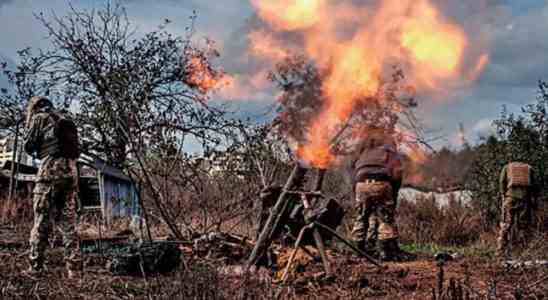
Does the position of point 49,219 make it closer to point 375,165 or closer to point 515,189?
point 375,165

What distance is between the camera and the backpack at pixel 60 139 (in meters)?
8.91

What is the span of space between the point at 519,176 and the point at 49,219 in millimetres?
8179

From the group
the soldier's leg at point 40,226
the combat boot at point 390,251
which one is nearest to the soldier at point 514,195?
the combat boot at point 390,251

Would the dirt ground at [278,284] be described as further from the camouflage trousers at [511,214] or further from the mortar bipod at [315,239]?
the camouflage trousers at [511,214]

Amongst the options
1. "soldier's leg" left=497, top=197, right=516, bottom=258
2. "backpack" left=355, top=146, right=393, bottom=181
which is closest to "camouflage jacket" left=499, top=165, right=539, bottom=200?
"soldier's leg" left=497, top=197, right=516, bottom=258

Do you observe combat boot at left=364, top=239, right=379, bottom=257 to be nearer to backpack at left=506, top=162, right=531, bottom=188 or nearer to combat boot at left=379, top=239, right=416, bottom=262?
combat boot at left=379, top=239, right=416, bottom=262

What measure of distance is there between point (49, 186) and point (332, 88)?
474cm

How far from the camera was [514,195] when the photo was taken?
40.5 feet

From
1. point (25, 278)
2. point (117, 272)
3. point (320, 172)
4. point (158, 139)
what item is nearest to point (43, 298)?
point (25, 278)

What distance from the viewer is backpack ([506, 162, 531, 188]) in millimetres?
12219

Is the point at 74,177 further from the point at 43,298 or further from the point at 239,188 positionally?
the point at 239,188

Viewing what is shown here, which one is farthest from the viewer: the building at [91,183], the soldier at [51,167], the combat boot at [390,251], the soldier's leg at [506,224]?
the building at [91,183]

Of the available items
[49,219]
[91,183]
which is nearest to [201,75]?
[91,183]

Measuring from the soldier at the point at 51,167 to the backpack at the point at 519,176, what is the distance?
7740 mm
